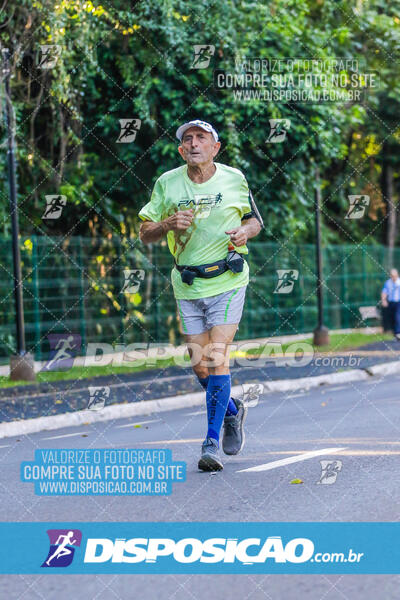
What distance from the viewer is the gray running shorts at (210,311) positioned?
6.54 metres

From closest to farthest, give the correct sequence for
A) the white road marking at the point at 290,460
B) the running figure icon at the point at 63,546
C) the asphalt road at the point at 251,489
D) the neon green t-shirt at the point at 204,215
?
the asphalt road at the point at 251,489
the running figure icon at the point at 63,546
the neon green t-shirt at the point at 204,215
the white road marking at the point at 290,460

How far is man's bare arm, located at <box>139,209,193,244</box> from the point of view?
6.27 metres

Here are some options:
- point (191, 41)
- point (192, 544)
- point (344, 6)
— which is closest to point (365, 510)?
point (192, 544)

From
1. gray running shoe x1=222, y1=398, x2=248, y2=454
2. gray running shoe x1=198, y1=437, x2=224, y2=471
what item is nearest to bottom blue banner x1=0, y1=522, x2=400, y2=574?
gray running shoe x1=198, y1=437, x2=224, y2=471

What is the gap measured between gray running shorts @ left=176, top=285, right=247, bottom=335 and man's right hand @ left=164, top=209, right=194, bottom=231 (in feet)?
1.69

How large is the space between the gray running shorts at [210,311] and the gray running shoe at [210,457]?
2.31 ft

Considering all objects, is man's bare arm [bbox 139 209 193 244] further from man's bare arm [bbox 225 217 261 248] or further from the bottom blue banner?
the bottom blue banner

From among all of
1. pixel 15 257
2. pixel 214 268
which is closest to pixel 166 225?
pixel 214 268

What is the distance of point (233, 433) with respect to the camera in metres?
6.91

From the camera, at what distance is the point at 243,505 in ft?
18.2

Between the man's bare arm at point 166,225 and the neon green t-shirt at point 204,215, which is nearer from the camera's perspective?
the man's bare arm at point 166,225

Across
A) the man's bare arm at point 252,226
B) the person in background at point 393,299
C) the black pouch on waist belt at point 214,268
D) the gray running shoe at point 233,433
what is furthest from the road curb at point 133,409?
the person in background at point 393,299

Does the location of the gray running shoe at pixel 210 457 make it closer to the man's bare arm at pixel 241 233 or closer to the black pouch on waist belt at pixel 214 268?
the black pouch on waist belt at pixel 214 268
